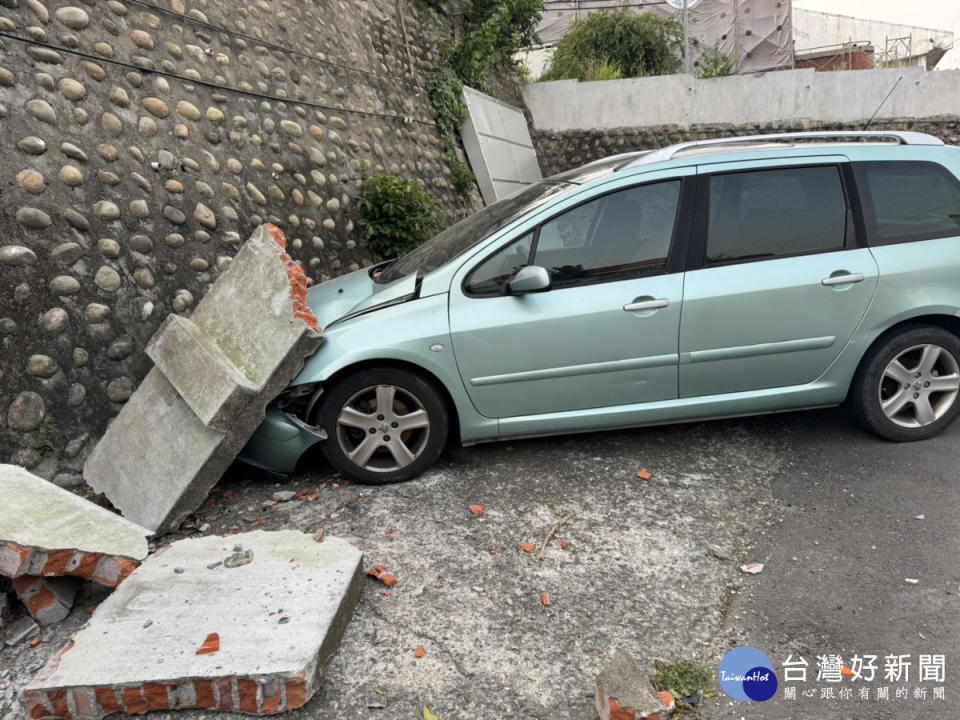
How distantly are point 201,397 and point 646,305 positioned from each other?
95.7 inches

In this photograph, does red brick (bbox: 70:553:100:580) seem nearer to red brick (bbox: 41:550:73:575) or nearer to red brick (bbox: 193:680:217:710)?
red brick (bbox: 41:550:73:575)

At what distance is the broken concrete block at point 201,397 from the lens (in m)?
3.59

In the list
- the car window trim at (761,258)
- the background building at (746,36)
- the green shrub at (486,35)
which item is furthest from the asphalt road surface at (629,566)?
the background building at (746,36)

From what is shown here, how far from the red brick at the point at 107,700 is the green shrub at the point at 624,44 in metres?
17.1

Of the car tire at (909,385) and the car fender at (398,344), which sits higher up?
the car fender at (398,344)

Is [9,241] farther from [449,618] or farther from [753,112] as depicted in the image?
[753,112]

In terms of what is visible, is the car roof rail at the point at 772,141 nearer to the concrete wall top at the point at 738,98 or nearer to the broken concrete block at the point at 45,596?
the broken concrete block at the point at 45,596

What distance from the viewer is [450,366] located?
12.7 ft

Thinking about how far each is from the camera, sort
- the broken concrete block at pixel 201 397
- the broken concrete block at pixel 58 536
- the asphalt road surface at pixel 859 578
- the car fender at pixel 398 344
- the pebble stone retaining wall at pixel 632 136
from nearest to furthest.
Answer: the asphalt road surface at pixel 859 578
the broken concrete block at pixel 58 536
the broken concrete block at pixel 201 397
the car fender at pixel 398 344
the pebble stone retaining wall at pixel 632 136

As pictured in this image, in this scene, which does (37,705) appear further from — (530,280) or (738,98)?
(738,98)

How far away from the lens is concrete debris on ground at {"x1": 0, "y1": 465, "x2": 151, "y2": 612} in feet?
8.80

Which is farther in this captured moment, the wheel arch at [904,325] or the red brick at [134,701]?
the wheel arch at [904,325]

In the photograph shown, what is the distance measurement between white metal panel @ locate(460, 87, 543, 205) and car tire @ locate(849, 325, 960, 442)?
239 inches

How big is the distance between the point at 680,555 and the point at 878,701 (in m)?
1.01
